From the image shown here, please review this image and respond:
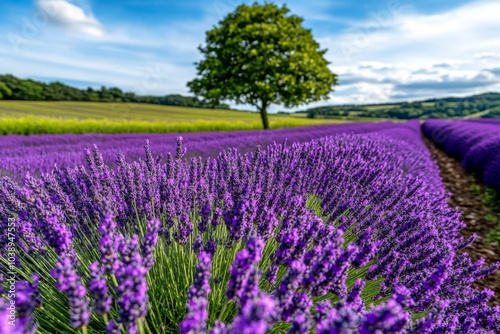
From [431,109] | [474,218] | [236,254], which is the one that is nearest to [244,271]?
[236,254]

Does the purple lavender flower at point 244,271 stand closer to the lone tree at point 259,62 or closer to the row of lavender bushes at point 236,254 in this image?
the row of lavender bushes at point 236,254

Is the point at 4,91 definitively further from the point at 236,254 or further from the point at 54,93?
the point at 236,254

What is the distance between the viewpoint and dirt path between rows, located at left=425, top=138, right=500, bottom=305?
136 inches

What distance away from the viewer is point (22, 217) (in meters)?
1.73

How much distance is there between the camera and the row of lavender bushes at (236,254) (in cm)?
79

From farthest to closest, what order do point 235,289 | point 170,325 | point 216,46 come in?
point 216,46 → point 170,325 → point 235,289

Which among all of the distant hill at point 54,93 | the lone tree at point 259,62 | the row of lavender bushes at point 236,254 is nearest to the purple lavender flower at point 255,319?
the row of lavender bushes at point 236,254

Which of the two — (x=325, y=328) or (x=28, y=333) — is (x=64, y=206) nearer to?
(x=28, y=333)

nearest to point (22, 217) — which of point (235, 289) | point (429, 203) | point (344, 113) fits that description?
point (235, 289)

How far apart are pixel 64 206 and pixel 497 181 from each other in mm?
7327

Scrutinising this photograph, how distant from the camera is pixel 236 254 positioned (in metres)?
0.96

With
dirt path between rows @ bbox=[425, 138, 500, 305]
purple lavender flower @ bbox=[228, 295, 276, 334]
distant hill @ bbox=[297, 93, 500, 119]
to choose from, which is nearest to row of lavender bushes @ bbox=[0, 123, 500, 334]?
purple lavender flower @ bbox=[228, 295, 276, 334]

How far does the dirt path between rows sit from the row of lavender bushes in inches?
51.2

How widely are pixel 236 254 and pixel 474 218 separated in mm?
5795
